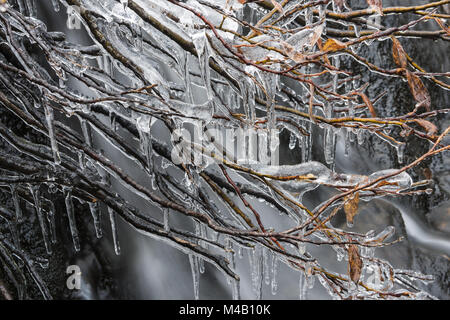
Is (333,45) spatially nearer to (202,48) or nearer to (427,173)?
(202,48)

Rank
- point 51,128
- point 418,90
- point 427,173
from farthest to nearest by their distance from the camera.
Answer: point 427,173 < point 51,128 < point 418,90

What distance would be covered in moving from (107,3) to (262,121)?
0.96 metres

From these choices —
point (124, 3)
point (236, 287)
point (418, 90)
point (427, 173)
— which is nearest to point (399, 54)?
point (418, 90)

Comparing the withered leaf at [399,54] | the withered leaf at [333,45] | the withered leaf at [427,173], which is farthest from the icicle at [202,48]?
the withered leaf at [427,173]

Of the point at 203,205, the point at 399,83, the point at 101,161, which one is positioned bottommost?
the point at 203,205

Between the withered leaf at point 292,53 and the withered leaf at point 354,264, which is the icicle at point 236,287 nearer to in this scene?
the withered leaf at point 354,264

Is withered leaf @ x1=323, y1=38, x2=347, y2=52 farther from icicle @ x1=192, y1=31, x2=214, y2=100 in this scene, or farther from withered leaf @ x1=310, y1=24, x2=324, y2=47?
icicle @ x1=192, y1=31, x2=214, y2=100

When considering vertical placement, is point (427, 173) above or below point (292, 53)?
above

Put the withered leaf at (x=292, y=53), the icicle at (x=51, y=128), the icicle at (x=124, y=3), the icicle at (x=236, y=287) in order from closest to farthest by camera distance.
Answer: the withered leaf at (x=292, y=53) < the icicle at (x=124, y=3) < the icicle at (x=51, y=128) < the icicle at (x=236, y=287)

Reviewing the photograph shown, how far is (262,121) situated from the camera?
229cm

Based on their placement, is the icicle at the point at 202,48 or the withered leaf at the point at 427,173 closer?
the icicle at the point at 202,48

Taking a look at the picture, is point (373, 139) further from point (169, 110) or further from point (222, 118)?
point (169, 110)

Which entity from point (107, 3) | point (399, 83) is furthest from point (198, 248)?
point (399, 83)

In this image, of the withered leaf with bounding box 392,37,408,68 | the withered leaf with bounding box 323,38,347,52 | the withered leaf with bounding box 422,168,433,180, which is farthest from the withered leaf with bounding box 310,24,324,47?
the withered leaf with bounding box 422,168,433,180
